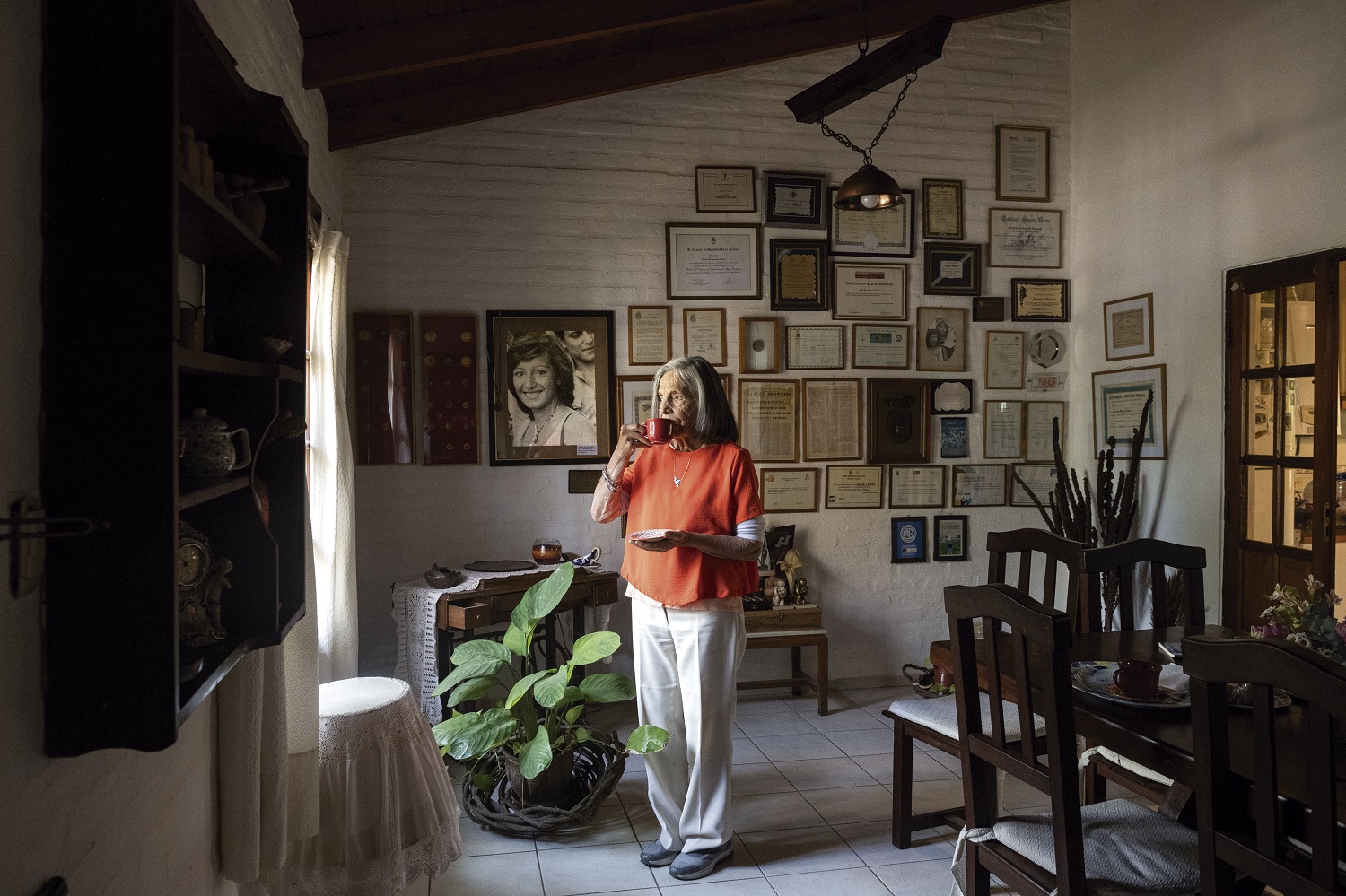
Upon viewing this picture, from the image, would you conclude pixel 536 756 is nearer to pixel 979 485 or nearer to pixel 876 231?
pixel 979 485

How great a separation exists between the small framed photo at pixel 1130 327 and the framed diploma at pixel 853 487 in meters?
1.43

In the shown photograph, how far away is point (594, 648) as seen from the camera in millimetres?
3553

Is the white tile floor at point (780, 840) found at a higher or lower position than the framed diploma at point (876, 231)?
lower

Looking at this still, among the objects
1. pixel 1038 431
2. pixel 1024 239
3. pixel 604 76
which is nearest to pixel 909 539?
pixel 1038 431

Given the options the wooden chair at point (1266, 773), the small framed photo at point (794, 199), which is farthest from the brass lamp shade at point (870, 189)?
the wooden chair at point (1266, 773)

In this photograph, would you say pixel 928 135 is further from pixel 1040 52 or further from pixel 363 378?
pixel 363 378

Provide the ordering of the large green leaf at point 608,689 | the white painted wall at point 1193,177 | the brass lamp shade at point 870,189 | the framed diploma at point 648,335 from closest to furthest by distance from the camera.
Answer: the large green leaf at point 608,689 → the brass lamp shade at point 870,189 → the white painted wall at point 1193,177 → the framed diploma at point 648,335

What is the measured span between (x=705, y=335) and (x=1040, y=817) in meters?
3.29

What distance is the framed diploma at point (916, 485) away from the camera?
5516 mm

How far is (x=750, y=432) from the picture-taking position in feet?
17.5

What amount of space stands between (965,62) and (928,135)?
48 centimetres

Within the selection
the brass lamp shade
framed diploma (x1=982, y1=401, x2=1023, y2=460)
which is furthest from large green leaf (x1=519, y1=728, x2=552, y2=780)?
framed diploma (x1=982, y1=401, x2=1023, y2=460)

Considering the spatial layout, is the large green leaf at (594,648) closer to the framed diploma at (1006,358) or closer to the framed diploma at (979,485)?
the framed diploma at (979,485)

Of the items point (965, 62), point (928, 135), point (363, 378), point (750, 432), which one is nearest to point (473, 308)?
point (363, 378)
